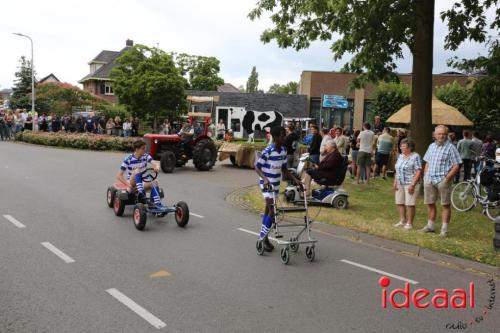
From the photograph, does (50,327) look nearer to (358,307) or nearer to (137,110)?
(358,307)

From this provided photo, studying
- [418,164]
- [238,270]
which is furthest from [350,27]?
[238,270]

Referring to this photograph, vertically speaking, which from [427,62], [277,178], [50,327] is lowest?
[50,327]

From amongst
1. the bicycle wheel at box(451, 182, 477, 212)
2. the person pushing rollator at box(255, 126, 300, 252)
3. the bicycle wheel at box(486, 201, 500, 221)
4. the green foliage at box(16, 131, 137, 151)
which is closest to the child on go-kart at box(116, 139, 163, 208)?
the person pushing rollator at box(255, 126, 300, 252)

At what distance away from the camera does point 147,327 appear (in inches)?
183

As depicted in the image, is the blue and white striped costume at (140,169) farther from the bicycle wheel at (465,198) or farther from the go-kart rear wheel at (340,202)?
the bicycle wheel at (465,198)

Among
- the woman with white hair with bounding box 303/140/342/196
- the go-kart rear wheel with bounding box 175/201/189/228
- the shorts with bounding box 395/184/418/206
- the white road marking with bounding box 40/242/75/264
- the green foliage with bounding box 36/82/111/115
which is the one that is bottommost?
the white road marking with bounding box 40/242/75/264

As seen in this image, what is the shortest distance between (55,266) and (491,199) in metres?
9.08

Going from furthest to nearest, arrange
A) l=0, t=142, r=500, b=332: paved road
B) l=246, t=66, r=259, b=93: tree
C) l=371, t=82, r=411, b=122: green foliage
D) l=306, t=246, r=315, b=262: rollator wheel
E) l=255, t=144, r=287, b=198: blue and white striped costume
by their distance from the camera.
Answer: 1. l=246, t=66, r=259, b=93: tree
2. l=371, t=82, r=411, b=122: green foliage
3. l=255, t=144, r=287, b=198: blue and white striped costume
4. l=306, t=246, r=315, b=262: rollator wheel
5. l=0, t=142, r=500, b=332: paved road

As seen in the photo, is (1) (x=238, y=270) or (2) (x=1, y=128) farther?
(2) (x=1, y=128)

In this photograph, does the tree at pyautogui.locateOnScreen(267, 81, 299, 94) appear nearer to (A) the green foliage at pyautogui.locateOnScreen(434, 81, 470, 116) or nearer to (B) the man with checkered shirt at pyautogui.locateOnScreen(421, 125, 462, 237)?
(A) the green foliage at pyautogui.locateOnScreen(434, 81, 470, 116)

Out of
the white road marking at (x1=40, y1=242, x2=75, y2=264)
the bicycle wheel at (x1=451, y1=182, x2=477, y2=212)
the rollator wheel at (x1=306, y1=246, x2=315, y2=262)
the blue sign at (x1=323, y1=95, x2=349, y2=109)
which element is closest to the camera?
the white road marking at (x1=40, y1=242, x2=75, y2=264)

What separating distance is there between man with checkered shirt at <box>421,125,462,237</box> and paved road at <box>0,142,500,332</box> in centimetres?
161

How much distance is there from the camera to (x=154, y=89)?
3856 centimetres

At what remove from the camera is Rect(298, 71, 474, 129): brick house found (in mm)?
43062
